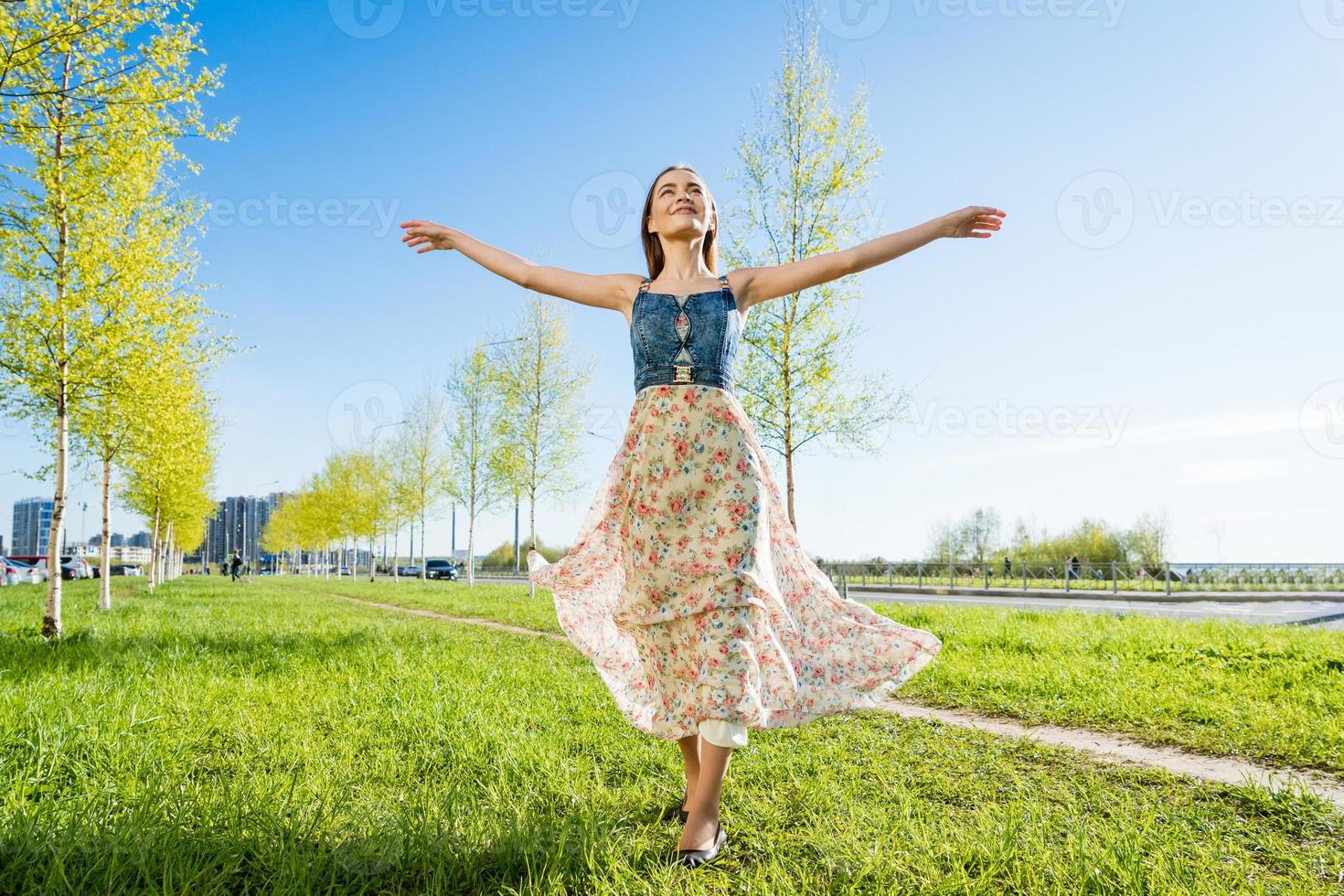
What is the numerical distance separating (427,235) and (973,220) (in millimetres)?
2560

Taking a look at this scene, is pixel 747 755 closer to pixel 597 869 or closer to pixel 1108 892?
pixel 597 869

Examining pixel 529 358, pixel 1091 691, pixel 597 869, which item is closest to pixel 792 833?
pixel 597 869

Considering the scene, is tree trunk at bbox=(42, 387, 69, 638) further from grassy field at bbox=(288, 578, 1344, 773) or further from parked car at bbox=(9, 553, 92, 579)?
parked car at bbox=(9, 553, 92, 579)

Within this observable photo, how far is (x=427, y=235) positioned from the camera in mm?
3850

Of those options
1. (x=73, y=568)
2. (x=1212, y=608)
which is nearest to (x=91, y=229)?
(x=1212, y=608)

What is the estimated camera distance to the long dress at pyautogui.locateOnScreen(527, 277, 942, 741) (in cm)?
300

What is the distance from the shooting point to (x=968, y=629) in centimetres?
955

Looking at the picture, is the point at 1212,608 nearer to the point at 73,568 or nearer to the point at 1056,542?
the point at 1056,542

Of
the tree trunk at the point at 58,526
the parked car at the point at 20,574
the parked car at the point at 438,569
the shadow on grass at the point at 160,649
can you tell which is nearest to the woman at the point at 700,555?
the shadow on grass at the point at 160,649

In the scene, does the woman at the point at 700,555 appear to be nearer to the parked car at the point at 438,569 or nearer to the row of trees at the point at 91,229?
the row of trees at the point at 91,229

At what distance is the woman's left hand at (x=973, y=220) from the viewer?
3334mm

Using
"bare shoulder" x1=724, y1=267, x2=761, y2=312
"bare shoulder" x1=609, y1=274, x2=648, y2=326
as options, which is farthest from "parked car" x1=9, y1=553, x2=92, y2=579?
"bare shoulder" x1=724, y1=267, x2=761, y2=312

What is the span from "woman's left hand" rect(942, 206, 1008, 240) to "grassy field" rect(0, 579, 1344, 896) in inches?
94.6

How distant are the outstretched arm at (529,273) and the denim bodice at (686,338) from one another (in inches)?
8.6
